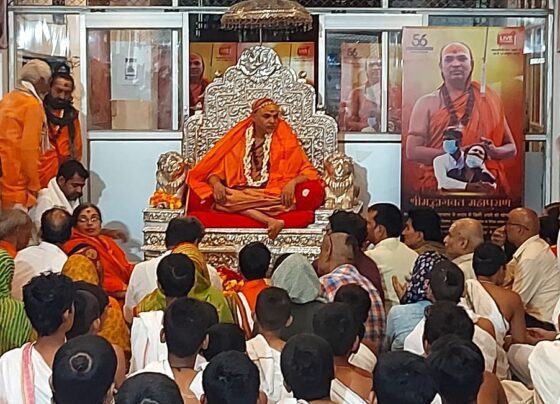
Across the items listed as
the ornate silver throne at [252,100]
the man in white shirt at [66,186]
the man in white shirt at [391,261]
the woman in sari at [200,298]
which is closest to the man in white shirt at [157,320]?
the woman in sari at [200,298]

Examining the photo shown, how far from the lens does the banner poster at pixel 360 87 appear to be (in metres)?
8.36

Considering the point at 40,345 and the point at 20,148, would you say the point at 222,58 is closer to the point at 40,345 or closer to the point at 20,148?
the point at 20,148

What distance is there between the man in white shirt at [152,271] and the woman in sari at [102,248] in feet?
1.41

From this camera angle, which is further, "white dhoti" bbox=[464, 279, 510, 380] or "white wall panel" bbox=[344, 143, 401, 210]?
"white wall panel" bbox=[344, 143, 401, 210]

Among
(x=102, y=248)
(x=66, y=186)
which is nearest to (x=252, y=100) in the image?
(x=66, y=186)

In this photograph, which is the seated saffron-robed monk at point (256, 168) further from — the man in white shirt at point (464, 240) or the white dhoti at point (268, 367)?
the white dhoti at point (268, 367)

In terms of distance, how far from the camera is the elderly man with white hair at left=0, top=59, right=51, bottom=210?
21.8 feet

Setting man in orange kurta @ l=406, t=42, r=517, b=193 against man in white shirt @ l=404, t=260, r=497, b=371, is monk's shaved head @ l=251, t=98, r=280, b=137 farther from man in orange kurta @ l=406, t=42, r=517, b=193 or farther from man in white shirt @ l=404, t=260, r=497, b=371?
man in white shirt @ l=404, t=260, r=497, b=371

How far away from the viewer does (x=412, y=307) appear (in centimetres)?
427

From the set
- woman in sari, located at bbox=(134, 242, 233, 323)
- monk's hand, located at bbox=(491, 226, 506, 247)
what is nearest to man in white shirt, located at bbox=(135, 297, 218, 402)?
woman in sari, located at bbox=(134, 242, 233, 323)

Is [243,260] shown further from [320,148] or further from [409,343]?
[320,148]

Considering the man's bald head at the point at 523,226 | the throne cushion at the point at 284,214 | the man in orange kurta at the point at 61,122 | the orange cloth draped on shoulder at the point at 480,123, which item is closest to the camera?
the man's bald head at the point at 523,226

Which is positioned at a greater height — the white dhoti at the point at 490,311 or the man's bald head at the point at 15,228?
the man's bald head at the point at 15,228

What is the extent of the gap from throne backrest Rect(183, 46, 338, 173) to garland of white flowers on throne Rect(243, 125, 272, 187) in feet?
0.95
